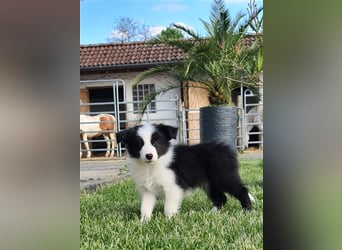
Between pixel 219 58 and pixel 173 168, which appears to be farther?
pixel 173 168

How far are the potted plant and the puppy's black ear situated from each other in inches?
4.0

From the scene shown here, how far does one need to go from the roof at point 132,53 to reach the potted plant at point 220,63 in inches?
1.0

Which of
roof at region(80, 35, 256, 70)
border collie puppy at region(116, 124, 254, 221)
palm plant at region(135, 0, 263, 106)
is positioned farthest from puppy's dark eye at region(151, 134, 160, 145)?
roof at region(80, 35, 256, 70)

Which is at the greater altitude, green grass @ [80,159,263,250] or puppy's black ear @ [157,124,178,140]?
puppy's black ear @ [157,124,178,140]

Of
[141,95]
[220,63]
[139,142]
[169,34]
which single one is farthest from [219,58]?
[139,142]

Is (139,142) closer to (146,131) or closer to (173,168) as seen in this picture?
(146,131)

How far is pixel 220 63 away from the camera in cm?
153

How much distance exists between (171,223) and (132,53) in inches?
24.7

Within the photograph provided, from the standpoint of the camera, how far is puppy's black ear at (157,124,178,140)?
5.15ft

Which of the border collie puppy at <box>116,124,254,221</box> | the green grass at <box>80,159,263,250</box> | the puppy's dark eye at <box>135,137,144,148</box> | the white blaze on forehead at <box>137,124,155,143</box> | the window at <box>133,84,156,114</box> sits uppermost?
the window at <box>133,84,156,114</box>

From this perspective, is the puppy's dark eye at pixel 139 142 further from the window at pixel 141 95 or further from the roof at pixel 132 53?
the roof at pixel 132 53

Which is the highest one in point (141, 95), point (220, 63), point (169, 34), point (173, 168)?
point (169, 34)

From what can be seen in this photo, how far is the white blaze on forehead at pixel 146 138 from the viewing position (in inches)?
61.5

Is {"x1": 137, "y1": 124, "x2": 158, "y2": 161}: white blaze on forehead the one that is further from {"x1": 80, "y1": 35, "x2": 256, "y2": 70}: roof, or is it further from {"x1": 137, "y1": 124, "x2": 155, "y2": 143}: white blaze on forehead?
{"x1": 80, "y1": 35, "x2": 256, "y2": 70}: roof
